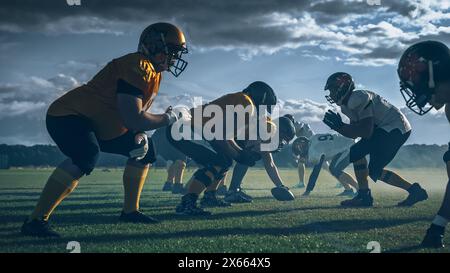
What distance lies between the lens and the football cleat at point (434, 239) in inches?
143

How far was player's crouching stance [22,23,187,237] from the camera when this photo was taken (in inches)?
160

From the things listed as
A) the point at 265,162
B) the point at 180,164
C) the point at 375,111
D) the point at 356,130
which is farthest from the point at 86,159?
the point at 180,164

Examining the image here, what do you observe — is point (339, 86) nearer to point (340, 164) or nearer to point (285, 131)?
point (285, 131)

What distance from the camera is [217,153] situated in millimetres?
5746

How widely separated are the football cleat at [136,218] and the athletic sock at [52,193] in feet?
2.92

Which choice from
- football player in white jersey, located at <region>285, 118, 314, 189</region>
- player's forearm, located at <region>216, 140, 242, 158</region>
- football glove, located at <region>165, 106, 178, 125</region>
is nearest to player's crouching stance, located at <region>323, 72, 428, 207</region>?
player's forearm, located at <region>216, 140, 242, 158</region>

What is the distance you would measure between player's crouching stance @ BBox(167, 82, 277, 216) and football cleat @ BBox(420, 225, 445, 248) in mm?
2475

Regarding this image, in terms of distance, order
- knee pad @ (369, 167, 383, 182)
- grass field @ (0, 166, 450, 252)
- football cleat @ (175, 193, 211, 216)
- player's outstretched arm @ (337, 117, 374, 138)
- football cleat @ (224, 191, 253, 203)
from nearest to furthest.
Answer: grass field @ (0, 166, 450, 252)
football cleat @ (175, 193, 211, 216)
player's outstretched arm @ (337, 117, 374, 138)
knee pad @ (369, 167, 383, 182)
football cleat @ (224, 191, 253, 203)

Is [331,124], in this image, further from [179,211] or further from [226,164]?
[179,211]

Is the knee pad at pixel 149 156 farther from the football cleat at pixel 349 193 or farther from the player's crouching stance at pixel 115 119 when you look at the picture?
the football cleat at pixel 349 193

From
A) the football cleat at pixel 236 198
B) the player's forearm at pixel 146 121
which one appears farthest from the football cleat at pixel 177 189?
the player's forearm at pixel 146 121

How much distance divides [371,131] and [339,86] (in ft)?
2.64

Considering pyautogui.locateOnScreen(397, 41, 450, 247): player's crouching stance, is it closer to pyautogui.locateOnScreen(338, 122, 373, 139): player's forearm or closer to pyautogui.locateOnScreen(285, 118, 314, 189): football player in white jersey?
pyautogui.locateOnScreen(338, 122, 373, 139): player's forearm

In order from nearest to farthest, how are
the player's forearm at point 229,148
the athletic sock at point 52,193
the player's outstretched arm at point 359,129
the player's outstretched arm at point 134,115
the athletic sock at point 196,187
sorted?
1. the athletic sock at point 52,193
2. the player's outstretched arm at point 134,115
3. the athletic sock at point 196,187
4. the player's forearm at point 229,148
5. the player's outstretched arm at point 359,129
